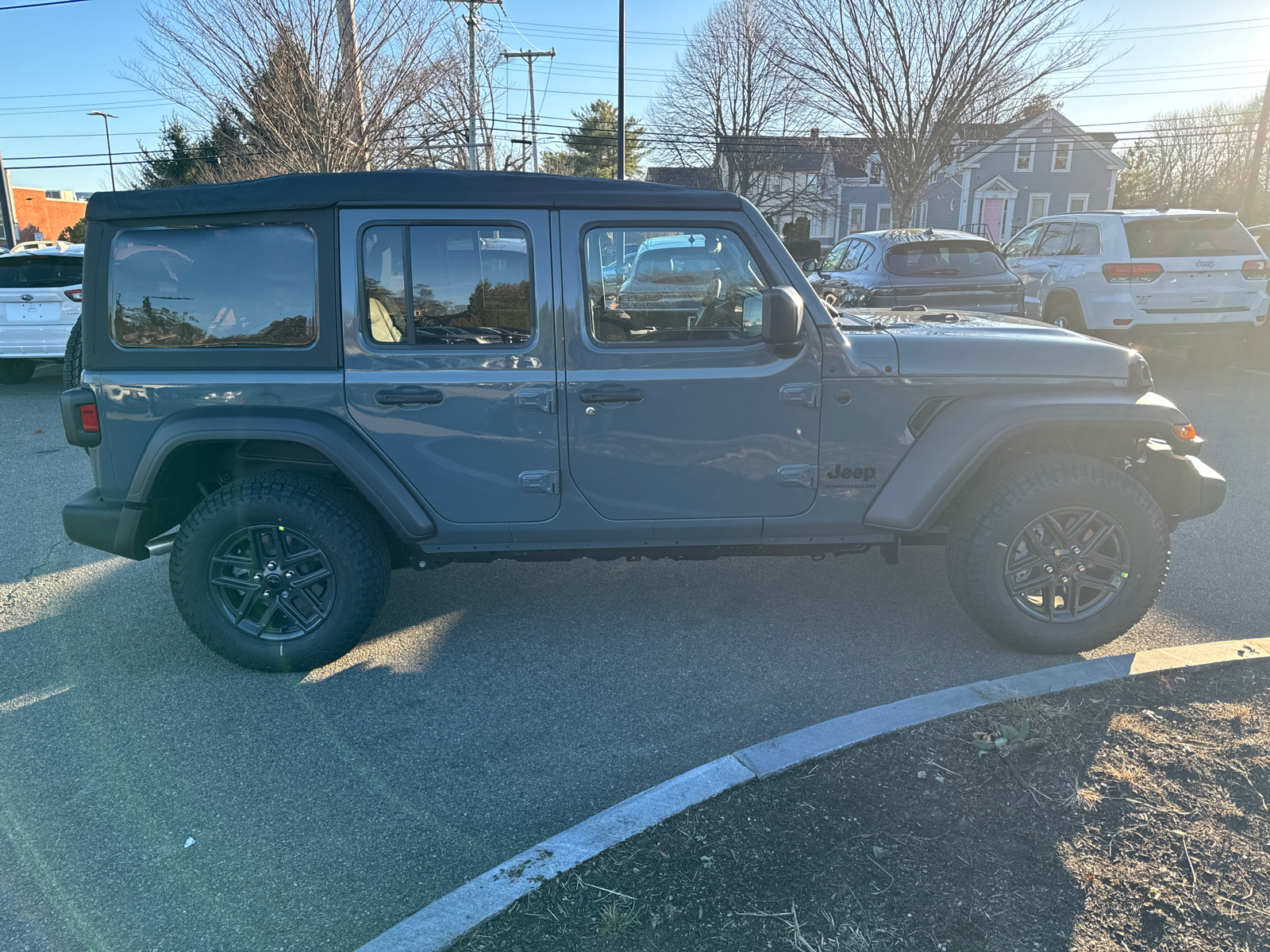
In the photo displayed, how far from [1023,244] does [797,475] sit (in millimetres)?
10084

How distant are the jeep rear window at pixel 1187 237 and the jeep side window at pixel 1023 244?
202cm

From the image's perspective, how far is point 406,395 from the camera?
350 cm

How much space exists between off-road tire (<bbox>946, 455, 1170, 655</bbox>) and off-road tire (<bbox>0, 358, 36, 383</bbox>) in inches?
446

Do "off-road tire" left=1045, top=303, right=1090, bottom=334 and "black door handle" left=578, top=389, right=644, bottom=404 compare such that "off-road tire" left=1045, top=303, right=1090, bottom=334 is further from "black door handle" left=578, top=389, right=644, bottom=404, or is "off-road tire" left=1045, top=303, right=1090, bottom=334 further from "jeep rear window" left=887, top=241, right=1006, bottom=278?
"black door handle" left=578, top=389, right=644, bottom=404

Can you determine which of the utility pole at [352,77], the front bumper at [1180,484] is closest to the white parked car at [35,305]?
the utility pole at [352,77]

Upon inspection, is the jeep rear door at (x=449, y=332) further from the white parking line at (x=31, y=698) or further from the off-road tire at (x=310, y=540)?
the white parking line at (x=31, y=698)

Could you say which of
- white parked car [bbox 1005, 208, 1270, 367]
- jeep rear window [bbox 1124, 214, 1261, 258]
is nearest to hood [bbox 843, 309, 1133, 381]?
white parked car [bbox 1005, 208, 1270, 367]

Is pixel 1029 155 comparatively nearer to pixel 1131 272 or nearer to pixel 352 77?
pixel 1131 272

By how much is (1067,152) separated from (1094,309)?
3703cm

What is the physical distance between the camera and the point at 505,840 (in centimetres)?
268

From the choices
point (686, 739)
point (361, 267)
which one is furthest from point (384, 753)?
point (361, 267)

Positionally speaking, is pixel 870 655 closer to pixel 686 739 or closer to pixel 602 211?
pixel 686 739

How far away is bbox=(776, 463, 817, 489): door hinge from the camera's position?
144 inches

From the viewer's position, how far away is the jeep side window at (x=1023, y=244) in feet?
38.4
